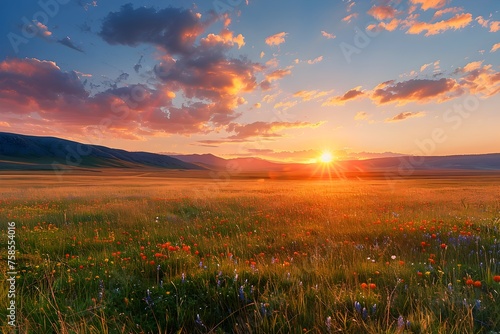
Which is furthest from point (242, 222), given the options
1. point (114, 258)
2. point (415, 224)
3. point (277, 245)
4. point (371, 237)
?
point (415, 224)

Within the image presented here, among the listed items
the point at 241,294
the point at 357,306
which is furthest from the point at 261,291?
the point at 357,306

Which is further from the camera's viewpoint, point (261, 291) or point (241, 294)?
point (261, 291)

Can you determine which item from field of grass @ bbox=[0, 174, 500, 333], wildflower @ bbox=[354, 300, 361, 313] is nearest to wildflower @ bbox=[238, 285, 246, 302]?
field of grass @ bbox=[0, 174, 500, 333]

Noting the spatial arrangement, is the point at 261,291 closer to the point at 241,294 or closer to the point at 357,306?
the point at 241,294

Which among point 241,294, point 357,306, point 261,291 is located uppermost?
point 357,306

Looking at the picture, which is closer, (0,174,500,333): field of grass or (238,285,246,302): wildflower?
(0,174,500,333): field of grass

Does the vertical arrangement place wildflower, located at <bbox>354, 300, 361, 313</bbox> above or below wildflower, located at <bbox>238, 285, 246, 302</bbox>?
above

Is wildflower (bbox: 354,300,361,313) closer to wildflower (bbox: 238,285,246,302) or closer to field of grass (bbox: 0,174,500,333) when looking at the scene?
field of grass (bbox: 0,174,500,333)

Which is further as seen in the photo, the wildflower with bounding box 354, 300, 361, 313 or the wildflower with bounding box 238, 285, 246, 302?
the wildflower with bounding box 238, 285, 246, 302

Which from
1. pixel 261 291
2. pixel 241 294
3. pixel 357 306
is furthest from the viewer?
pixel 261 291

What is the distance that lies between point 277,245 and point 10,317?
427cm

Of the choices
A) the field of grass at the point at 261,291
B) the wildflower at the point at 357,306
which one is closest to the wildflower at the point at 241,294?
the field of grass at the point at 261,291

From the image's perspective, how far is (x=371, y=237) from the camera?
6262 millimetres

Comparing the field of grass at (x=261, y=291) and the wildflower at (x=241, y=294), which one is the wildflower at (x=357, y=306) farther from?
the wildflower at (x=241, y=294)
